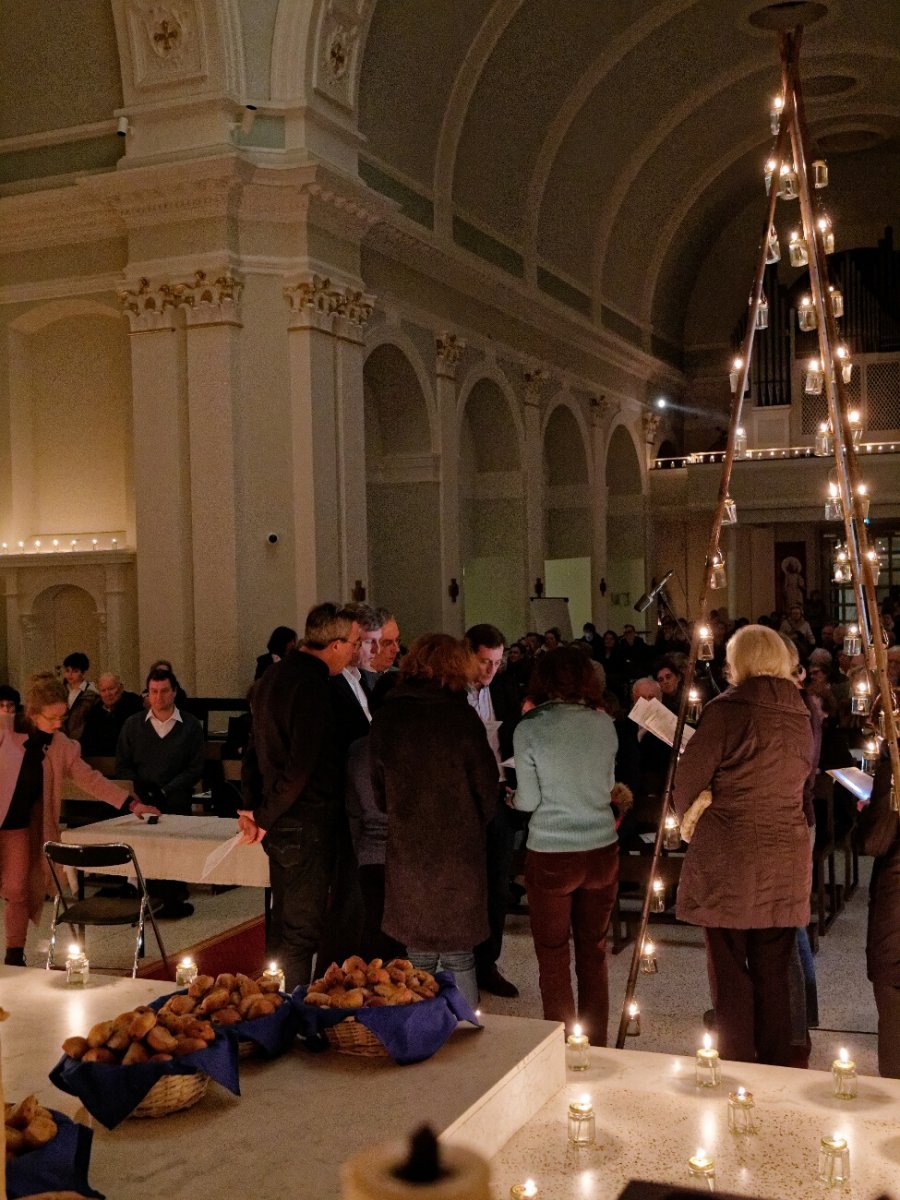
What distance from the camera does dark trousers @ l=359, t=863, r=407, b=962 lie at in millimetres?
5129

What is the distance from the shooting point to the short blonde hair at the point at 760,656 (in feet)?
14.1

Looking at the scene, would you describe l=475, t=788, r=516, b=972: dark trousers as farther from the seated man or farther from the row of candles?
the seated man

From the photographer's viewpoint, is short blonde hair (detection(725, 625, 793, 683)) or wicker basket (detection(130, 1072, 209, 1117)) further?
short blonde hair (detection(725, 625, 793, 683))

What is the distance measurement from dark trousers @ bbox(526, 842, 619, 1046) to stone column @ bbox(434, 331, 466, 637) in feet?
36.8

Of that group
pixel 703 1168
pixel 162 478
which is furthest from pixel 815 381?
pixel 162 478

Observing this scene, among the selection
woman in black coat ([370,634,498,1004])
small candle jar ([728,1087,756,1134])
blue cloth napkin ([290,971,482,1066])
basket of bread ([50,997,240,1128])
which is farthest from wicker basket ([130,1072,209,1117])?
woman in black coat ([370,634,498,1004])

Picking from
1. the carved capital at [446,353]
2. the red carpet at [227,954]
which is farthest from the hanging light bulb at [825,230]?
the carved capital at [446,353]

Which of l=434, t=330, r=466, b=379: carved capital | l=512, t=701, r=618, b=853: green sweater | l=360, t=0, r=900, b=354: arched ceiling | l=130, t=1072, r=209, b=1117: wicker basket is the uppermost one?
l=360, t=0, r=900, b=354: arched ceiling

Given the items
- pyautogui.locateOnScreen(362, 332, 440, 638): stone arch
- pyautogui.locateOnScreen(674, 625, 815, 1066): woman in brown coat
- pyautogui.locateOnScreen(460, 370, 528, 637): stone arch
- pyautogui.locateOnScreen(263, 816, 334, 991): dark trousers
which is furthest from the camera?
pyautogui.locateOnScreen(460, 370, 528, 637): stone arch

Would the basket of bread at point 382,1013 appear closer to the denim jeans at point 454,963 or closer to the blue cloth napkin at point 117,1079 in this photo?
the blue cloth napkin at point 117,1079

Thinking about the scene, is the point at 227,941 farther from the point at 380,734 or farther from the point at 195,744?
the point at 380,734

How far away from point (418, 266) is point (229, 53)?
3728mm

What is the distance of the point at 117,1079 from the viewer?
9.45 feet

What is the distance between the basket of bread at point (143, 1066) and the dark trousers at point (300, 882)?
2.07 metres
